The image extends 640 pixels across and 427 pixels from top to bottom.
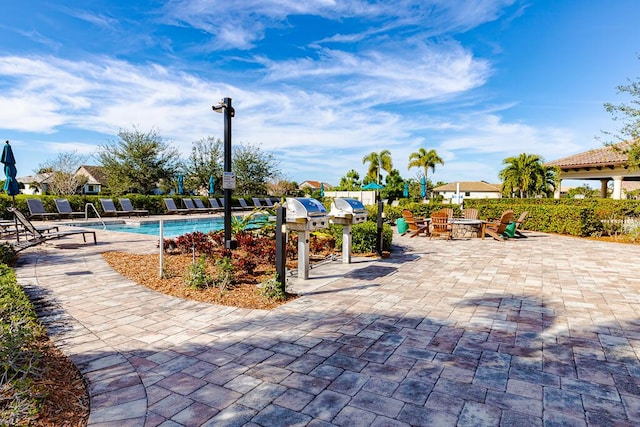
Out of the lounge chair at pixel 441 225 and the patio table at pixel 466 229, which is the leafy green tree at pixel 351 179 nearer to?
the patio table at pixel 466 229

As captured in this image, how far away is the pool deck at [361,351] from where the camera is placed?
A: 240cm

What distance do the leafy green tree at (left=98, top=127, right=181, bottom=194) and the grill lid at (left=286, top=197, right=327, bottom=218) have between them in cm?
2289

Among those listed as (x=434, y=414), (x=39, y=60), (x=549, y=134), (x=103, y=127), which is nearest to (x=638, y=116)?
(x=549, y=134)

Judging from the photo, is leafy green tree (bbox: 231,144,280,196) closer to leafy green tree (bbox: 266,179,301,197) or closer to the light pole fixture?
leafy green tree (bbox: 266,179,301,197)

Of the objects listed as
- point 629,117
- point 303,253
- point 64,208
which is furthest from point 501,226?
point 64,208

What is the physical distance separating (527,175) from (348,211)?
25.6 metres

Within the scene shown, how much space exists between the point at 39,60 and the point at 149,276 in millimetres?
9022

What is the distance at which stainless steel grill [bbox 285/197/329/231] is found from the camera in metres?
5.50

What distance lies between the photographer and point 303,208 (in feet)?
18.2

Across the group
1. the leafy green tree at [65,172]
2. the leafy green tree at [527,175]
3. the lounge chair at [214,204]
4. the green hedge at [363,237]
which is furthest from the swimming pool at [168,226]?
the leafy green tree at [527,175]

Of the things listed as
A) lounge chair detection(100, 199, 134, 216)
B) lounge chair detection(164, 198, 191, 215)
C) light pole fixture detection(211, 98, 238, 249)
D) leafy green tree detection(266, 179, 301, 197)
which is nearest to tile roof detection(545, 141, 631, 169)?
light pole fixture detection(211, 98, 238, 249)

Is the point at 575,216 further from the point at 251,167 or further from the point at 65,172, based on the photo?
the point at 65,172

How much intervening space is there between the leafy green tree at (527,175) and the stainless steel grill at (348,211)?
25.1m

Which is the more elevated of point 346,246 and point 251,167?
point 251,167
